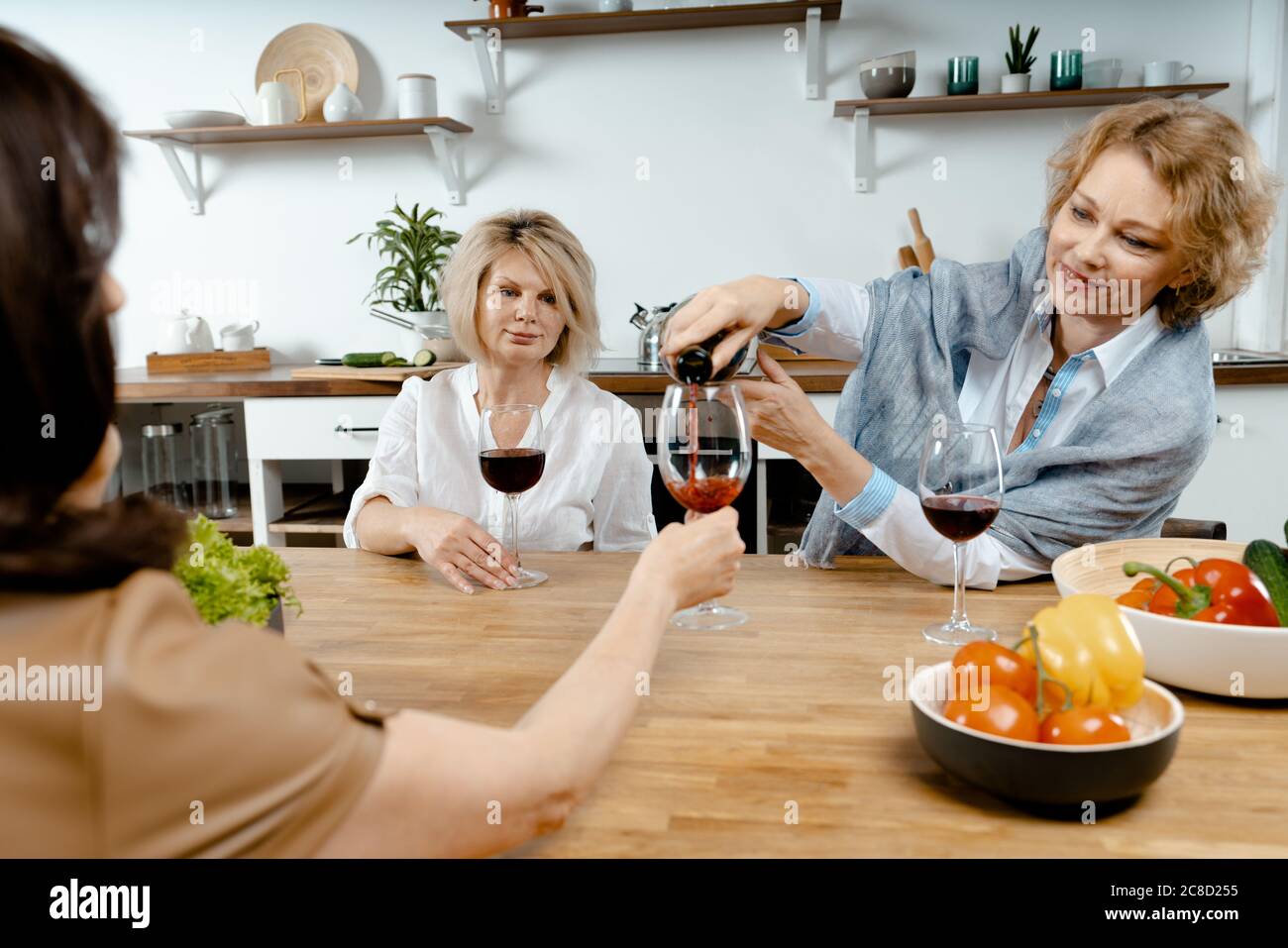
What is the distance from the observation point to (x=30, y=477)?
60 cm

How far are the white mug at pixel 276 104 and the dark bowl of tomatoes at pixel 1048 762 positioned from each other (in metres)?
3.28

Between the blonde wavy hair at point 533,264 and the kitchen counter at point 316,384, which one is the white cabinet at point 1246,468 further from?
the blonde wavy hair at point 533,264

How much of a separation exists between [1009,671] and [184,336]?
3309mm

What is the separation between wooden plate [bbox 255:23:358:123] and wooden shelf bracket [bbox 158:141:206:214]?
1.23ft

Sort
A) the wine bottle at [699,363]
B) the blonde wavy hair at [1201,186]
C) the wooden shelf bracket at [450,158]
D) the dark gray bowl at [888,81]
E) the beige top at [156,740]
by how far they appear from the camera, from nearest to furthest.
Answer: the beige top at [156,740] < the wine bottle at [699,363] < the blonde wavy hair at [1201,186] < the dark gray bowl at [888,81] < the wooden shelf bracket at [450,158]

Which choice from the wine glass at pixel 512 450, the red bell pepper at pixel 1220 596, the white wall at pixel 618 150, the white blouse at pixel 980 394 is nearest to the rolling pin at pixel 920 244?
the white wall at pixel 618 150

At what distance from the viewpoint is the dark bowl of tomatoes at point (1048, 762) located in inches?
29.7

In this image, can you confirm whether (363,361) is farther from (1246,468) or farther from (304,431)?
(1246,468)

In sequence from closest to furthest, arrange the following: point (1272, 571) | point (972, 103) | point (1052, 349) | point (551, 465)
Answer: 1. point (1272, 571)
2. point (1052, 349)
3. point (551, 465)
4. point (972, 103)

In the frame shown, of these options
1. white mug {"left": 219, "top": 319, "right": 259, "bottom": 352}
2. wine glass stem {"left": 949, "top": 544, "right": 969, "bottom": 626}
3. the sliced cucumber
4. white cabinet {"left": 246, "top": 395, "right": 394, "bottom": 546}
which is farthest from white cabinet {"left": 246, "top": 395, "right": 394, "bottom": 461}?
wine glass stem {"left": 949, "top": 544, "right": 969, "bottom": 626}

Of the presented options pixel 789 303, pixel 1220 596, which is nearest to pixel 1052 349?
pixel 789 303

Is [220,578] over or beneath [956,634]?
over

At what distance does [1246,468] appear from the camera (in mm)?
2904
